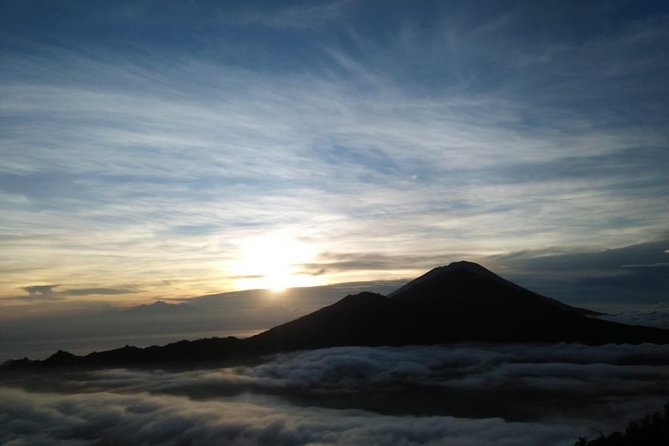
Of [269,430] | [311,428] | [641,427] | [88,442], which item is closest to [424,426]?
[311,428]

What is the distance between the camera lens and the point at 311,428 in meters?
186

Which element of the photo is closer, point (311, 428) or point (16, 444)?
point (311, 428)

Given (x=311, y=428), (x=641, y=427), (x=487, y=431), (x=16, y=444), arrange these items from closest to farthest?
(x=641, y=427)
(x=487, y=431)
(x=311, y=428)
(x=16, y=444)

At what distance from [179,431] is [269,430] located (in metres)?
36.9

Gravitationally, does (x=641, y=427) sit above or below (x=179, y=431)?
above

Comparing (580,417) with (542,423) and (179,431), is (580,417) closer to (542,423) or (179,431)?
(542,423)

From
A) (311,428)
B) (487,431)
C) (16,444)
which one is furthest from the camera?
(16,444)

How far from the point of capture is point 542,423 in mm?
188500

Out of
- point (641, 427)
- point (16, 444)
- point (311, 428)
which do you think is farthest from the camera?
point (16, 444)

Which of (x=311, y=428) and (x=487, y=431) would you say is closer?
(x=487, y=431)

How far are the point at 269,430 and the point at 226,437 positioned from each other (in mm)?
15893

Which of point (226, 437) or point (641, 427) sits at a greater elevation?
point (641, 427)

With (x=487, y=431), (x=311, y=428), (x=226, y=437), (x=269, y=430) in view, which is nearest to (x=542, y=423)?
(x=487, y=431)

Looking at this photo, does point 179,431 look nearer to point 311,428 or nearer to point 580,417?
point 311,428
